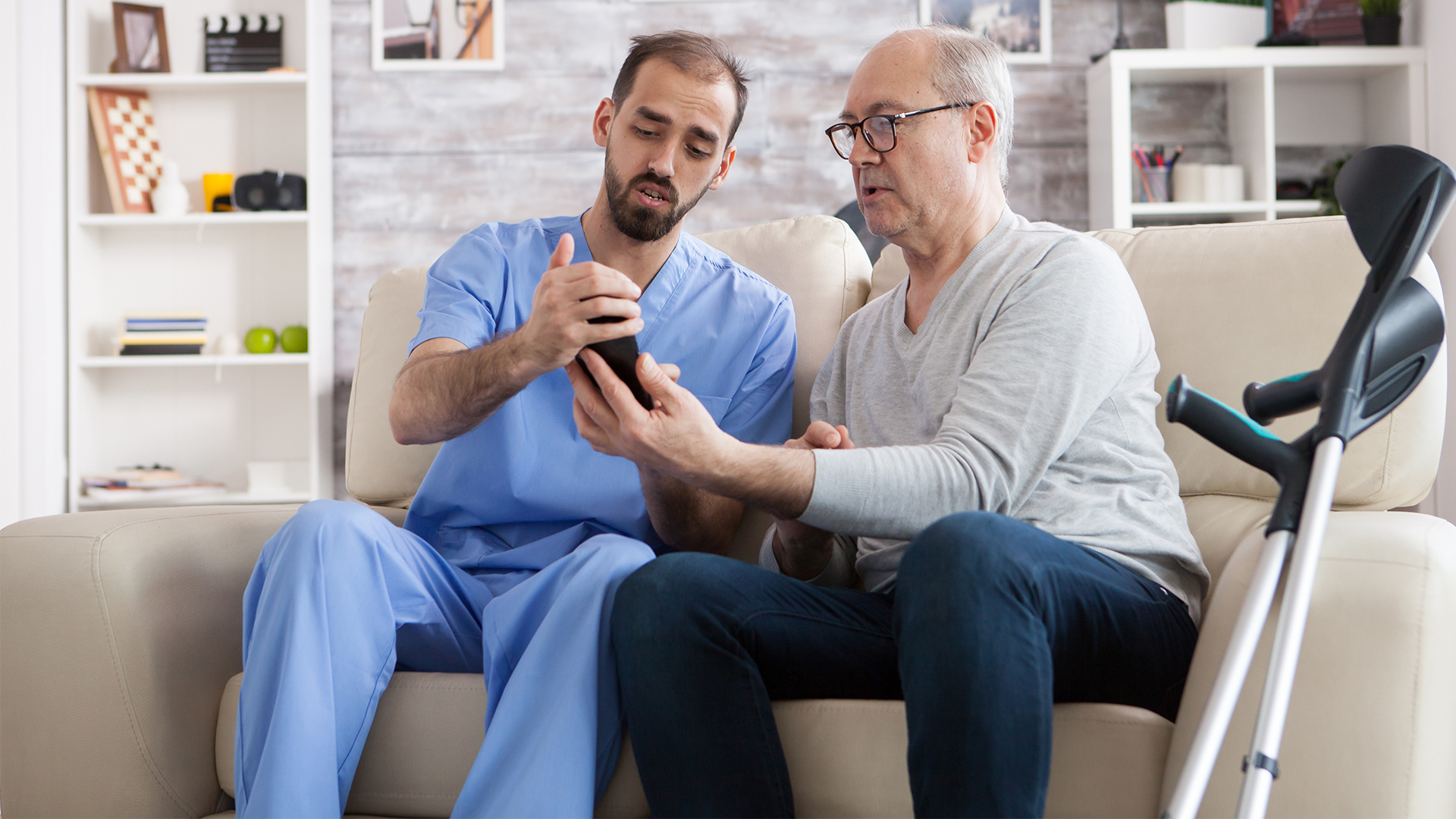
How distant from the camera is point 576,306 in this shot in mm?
1067

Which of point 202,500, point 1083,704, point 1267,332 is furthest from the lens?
point 202,500

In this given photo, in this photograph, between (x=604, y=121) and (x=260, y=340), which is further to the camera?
(x=260, y=340)

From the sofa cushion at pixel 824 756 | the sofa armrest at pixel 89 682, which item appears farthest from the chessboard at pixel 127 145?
the sofa cushion at pixel 824 756

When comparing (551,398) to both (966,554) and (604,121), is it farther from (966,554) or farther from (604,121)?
(966,554)

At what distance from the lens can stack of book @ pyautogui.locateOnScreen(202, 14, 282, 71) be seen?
3152 mm

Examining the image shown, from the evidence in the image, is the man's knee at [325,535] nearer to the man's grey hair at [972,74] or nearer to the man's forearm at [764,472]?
the man's forearm at [764,472]

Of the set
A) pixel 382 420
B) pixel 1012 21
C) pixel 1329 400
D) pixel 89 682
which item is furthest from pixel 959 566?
pixel 1012 21

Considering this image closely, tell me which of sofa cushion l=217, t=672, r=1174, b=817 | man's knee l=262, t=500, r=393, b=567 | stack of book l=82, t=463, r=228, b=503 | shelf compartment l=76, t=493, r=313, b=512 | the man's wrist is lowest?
sofa cushion l=217, t=672, r=1174, b=817

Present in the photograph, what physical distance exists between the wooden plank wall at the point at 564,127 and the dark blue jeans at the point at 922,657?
227 cm

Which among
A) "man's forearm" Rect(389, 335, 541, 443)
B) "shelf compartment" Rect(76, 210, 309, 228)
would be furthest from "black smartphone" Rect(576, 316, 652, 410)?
"shelf compartment" Rect(76, 210, 309, 228)

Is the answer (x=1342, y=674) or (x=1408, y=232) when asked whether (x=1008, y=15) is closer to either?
(x=1408, y=232)

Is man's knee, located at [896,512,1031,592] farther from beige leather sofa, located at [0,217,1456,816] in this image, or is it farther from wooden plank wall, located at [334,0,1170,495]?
wooden plank wall, located at [334,0,1170,495]

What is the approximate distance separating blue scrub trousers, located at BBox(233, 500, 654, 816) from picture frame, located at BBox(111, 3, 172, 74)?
2.57 metres

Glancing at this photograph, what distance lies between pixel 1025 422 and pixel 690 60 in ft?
2.48
